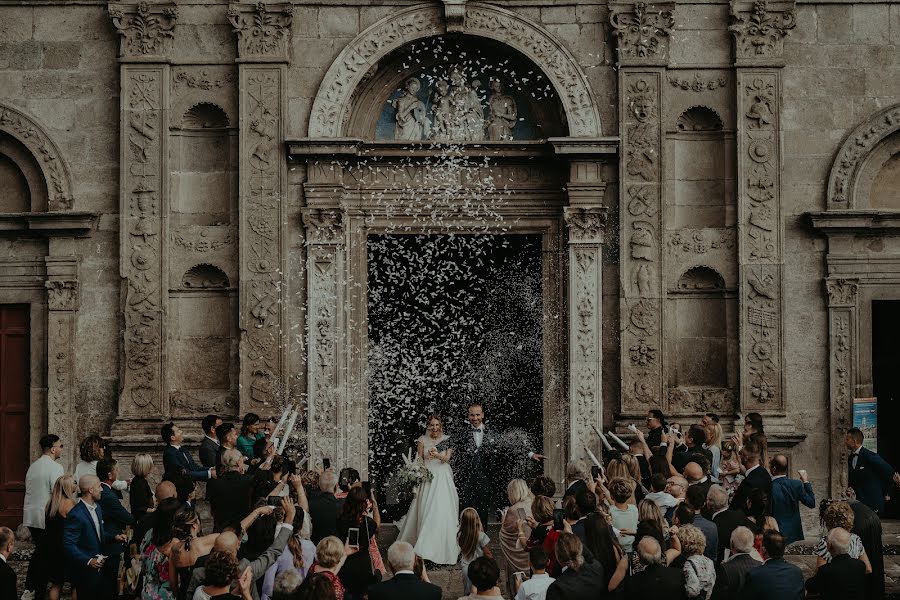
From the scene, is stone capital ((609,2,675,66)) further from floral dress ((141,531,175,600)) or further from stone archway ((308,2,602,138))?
floral dress ((141,531,175,600))

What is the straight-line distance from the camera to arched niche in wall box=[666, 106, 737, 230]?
702 inches

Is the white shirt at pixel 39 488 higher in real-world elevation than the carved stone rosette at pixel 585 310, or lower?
lower

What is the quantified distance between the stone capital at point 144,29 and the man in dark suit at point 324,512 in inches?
330

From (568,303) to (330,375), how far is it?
137 inches

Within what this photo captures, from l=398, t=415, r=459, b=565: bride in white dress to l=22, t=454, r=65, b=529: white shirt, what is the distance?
3944 millimetres

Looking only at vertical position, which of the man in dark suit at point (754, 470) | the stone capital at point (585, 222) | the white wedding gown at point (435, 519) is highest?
the stone capital at point (585, 222)

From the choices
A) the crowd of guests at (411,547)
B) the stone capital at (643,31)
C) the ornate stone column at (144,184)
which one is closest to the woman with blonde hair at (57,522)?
the crowd of guests at (411,547)

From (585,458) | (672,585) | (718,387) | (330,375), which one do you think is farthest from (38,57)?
(672,585)

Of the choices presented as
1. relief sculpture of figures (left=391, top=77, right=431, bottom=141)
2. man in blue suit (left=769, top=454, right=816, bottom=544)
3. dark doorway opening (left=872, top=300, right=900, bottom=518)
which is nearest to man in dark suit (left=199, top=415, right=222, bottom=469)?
relief sculpture of figures (left=391, top=77, right=431, bottom=141)

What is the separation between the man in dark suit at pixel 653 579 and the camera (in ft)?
30.1

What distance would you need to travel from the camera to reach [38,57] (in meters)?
17.9

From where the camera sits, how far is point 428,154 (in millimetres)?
18062

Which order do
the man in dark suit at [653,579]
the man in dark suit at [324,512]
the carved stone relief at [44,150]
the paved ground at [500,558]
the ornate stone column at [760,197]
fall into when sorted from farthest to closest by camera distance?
the carved stone relief at [44,150]
the ornate stone column at [760,197]
the paved ground at [500,558]
the man in dark suit at [324,512]
the man in dark suit at [653,579]

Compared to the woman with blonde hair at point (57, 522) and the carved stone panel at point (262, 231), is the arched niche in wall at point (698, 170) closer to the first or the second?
the carved stone panel at point (262, 231)
